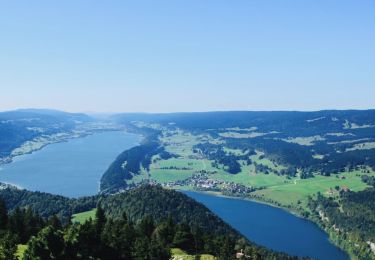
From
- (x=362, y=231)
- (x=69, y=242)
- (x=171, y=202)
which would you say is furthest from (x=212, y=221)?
(x=69, y=242)

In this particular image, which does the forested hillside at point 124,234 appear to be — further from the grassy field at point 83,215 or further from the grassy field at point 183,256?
the grassy field at point 83,215

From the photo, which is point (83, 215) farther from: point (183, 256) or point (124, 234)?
point (124, 234)

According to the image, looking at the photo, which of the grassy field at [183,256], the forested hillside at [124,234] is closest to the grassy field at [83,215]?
the forested hillside at [124,234]

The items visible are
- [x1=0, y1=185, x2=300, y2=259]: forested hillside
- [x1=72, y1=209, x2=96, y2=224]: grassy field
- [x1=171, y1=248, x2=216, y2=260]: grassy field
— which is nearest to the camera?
[x1=0, y1=185, x2=300, y2=259]: forested hillside

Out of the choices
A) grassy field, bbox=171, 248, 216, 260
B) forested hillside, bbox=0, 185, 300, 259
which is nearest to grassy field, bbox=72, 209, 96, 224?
forested hillside, bbox=0, 185, 300, 259

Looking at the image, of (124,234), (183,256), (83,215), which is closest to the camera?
(124,234)

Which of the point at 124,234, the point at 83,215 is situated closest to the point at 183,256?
the point at 124,234

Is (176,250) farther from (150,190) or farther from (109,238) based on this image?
(150,190)

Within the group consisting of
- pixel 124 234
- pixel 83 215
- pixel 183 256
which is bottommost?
pixel 83 215

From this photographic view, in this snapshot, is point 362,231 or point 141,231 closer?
point 141,231

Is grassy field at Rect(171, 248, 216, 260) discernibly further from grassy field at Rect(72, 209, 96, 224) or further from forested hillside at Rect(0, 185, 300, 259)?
grassy field at Rect(72, 209, 96, 224)

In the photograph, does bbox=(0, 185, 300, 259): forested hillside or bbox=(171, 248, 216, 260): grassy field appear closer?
bbox=(0, 185, 300, 259): forested hillside
